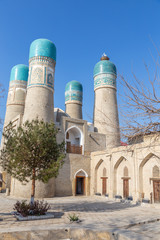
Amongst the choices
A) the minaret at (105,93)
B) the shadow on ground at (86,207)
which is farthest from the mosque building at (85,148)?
the shadow on ground at (86,207)

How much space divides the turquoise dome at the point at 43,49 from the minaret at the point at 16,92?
19.4 ft

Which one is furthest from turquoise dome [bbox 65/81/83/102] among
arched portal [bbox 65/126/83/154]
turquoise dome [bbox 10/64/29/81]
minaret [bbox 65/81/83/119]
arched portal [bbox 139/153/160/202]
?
arched portal [bbox 139/153/160/202]

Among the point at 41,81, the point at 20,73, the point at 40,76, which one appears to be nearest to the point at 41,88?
the point at 41,81

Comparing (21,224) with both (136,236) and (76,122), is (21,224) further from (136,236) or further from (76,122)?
(76,122)

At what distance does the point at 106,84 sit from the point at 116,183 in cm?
1220

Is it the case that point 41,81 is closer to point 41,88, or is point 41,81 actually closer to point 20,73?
point 41,88

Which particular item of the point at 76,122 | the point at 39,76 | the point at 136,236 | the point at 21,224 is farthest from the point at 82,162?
the point at 136,236

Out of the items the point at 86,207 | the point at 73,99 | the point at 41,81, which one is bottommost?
the point at 86,207

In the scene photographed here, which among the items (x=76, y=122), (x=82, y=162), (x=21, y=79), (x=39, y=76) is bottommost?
(x=82, y=162)

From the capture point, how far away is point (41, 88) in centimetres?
1850

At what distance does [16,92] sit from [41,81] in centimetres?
761

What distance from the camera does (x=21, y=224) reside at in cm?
752

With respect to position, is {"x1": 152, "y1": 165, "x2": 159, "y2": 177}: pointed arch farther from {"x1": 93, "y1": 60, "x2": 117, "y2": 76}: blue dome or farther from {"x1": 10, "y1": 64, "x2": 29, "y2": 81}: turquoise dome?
{"x1": 10, "y1": 64, "x2": 29, "y2": 81}: turquoise dome

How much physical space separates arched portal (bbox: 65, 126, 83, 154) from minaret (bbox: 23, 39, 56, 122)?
3.68 meters
